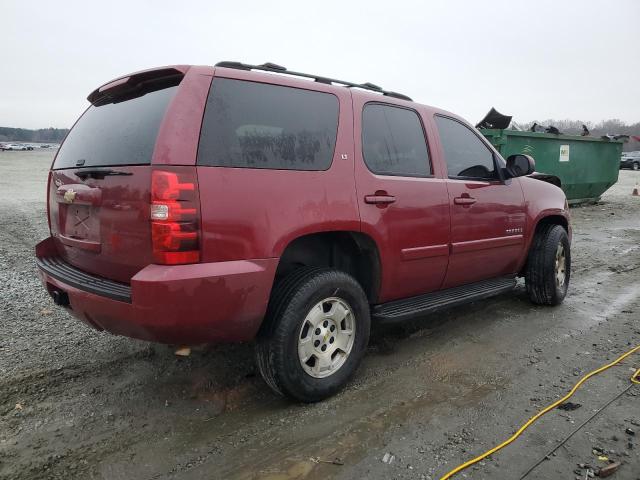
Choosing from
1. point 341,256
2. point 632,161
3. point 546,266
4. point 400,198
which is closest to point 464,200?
point 400,198

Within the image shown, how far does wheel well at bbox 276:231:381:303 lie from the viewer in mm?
2930

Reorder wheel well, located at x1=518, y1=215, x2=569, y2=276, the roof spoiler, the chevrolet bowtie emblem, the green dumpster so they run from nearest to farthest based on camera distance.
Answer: the roof spoiler < the chevrolet bowtie emblem < wheel well, located at x1=518, y1=215, x2=569, y2=276 < the green dumpster

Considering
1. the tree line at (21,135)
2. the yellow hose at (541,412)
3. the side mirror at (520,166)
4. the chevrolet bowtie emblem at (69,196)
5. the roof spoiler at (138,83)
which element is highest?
the tree line at (21,135)

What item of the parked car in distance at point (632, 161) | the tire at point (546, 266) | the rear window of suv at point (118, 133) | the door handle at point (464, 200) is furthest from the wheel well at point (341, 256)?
the parked car in distance at point (632, 161)

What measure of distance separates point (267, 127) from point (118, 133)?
0.84m

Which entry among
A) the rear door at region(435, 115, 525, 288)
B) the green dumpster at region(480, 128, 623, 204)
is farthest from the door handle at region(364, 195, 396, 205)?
the green dumpster at region(480, 128, 623, 204)

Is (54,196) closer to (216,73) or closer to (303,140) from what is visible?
(216,73)

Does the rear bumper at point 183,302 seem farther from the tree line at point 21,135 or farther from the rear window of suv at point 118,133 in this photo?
the tree line at point 21,135

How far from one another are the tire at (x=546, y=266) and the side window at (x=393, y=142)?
180 cm

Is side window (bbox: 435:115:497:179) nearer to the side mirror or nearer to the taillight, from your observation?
the side mirror

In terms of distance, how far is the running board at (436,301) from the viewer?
321cm

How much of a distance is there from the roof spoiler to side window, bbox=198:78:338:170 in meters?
0.25

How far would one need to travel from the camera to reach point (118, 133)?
2646mm

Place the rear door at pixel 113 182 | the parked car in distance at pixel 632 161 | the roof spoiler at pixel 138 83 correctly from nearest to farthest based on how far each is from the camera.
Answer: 1. the rear door at pixel 113 182
2. the roof spoiler at pixel 138 83
3. the parked car in distance at pixel 632 161
